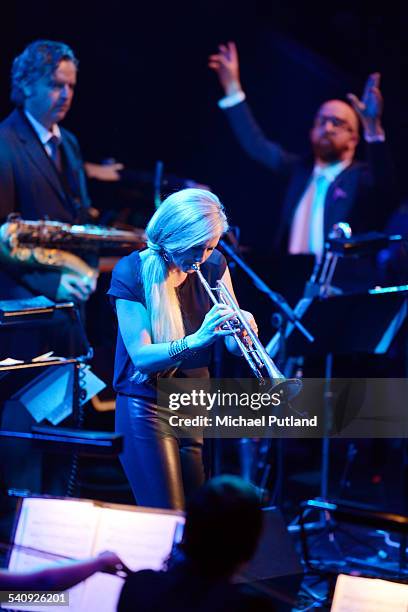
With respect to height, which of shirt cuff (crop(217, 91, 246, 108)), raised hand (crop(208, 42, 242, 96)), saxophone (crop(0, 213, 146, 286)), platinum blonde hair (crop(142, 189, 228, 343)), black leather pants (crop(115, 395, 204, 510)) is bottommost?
black leather pants (crop(115, 395, 204, 510))

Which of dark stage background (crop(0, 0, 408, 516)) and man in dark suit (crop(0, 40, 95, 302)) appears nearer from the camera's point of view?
man in dark suit (crop(0, 40, 95, 302))

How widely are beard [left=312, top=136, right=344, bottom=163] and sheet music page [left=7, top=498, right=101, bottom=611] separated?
4415mm

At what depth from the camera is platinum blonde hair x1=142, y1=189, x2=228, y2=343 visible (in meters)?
3.57

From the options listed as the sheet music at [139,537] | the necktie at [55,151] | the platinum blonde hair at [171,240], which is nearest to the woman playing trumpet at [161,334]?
the platinum blonde hair at [171,240]

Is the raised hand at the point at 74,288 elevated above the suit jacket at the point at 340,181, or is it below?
below

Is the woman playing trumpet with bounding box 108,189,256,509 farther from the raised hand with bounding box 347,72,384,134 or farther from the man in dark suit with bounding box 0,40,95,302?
the raised hand with bounding box 347,72,384,134

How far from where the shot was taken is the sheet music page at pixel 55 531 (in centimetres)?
320

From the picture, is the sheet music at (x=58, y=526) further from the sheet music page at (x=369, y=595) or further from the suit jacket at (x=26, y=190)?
the suit jacket at (x=26, y=190)

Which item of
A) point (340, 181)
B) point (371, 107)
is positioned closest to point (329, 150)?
point (340, 181)

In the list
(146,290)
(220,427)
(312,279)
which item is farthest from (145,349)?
(312,279)

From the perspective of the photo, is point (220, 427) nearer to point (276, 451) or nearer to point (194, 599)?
point (194, 599)

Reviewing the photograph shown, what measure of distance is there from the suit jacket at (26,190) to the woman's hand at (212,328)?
7.10ft

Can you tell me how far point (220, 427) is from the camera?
407 cm

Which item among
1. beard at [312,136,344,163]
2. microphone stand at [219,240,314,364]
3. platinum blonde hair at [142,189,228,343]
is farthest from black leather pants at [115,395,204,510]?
beard at [312,136,344,163]
